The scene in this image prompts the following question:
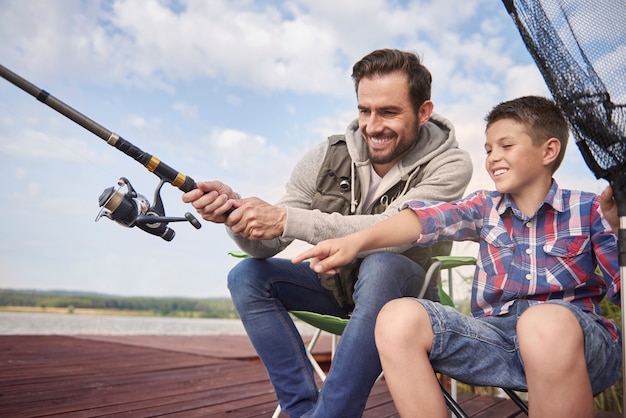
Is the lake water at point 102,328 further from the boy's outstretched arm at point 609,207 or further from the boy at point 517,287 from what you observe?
the boy's outstretched arm at point 609,207

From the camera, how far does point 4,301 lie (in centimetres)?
1366

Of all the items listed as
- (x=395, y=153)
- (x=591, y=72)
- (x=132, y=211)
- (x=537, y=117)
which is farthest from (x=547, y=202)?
(x=132, y=211)

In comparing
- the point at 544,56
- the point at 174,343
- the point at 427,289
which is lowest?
the point at 174,343

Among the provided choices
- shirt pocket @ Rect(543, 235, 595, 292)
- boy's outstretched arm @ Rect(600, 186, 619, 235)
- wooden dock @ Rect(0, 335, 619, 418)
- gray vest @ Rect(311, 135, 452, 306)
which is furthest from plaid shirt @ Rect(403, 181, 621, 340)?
wooden dock @ Rect(0, 335, 619, 418)

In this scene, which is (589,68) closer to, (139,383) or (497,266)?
(497,266)

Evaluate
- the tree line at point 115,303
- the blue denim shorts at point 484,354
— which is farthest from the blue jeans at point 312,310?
the tree line at point 115,303

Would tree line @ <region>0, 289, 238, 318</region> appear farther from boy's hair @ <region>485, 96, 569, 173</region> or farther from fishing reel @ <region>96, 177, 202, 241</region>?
boy's hair @ <region>485, 96, 569, 173</region>

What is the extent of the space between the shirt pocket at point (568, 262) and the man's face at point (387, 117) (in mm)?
734

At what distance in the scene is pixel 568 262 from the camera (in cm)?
143

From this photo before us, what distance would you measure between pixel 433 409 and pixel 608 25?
2.90 ft

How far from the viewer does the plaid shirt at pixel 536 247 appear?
141 cm

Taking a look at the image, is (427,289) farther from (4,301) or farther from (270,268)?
(4,301)

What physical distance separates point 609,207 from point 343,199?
918mm

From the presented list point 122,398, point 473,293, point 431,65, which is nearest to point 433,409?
point 473,293
